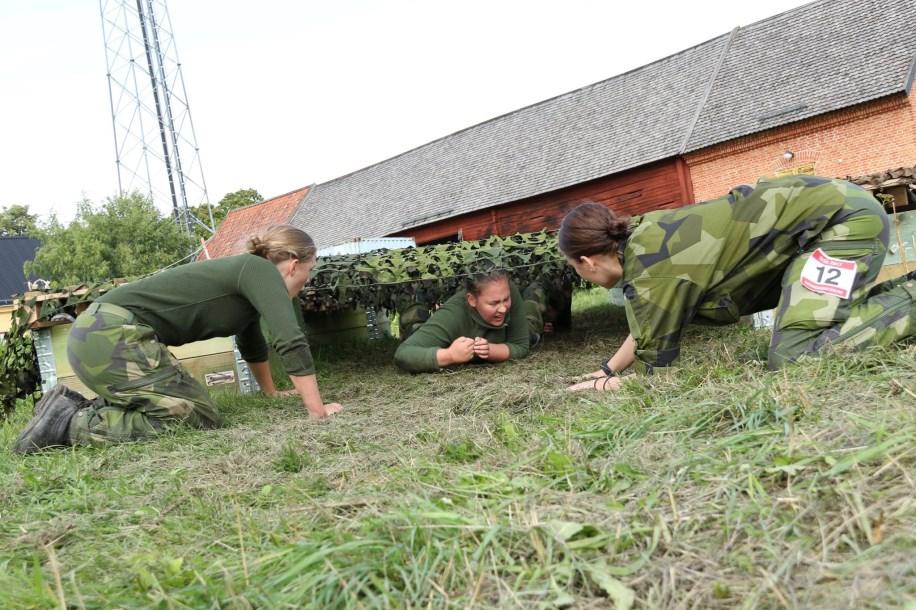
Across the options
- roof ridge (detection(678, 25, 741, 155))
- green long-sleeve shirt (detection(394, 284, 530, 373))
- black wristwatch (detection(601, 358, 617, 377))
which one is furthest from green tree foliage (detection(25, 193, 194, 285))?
black wristwatch (detection(601, 358, 617, 377))

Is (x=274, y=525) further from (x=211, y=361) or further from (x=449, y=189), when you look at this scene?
(x=449, y=189)

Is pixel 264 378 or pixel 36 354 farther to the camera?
pixel 36 354

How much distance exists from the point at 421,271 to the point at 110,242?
27887 millimetres

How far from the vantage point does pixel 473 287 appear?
5.61 m

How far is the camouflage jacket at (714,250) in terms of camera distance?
349cm

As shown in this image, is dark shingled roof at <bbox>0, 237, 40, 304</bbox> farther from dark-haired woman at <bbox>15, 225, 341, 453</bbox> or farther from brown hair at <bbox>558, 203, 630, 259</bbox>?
brown hair at <bbox>558, 203, 630, 259</bbox>

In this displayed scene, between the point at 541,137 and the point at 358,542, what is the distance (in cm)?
2619

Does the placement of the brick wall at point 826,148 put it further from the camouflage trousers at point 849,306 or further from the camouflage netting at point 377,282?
the camouflage trousers at point 849,306

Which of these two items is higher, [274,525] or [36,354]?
[36,354]

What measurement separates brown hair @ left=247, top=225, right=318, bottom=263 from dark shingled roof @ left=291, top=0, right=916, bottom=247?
1833 centimetres

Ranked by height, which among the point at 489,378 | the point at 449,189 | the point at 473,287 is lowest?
the point at 489,378

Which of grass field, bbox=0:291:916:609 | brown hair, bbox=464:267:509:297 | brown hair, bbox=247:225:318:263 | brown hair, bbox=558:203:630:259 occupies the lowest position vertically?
grass field, bbox=0:291:916:609

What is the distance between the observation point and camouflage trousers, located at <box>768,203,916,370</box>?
10.7 feet

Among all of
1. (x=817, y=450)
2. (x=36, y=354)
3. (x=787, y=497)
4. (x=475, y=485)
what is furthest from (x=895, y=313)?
(x=36, y=354)
